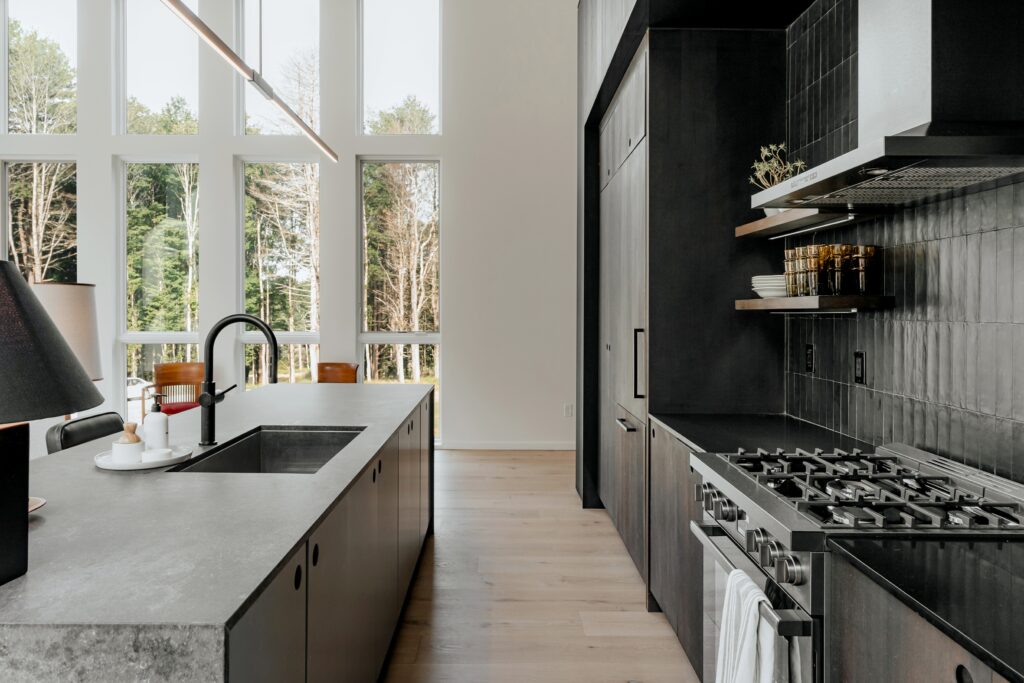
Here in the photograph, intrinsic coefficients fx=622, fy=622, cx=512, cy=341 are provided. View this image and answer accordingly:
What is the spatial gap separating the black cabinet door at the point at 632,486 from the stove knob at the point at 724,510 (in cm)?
101

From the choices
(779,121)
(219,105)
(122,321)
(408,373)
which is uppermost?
(219,105)

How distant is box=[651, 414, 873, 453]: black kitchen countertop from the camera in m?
2.00

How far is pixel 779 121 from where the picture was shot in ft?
8.57

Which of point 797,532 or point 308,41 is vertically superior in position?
point 308,41

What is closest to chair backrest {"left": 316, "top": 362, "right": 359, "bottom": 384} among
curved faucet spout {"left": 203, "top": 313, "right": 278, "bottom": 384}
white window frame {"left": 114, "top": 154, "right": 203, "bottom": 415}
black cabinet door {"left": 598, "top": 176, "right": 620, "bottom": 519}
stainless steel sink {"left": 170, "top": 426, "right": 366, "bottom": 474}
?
white window frame {"left": 114, "top": 154, "right": 203, "bottom": 415}

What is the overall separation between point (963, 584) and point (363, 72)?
6072 mm

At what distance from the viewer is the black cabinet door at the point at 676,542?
2.06m

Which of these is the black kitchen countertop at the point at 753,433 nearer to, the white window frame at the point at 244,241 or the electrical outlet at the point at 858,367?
the electrical outlet at the point at 858,367

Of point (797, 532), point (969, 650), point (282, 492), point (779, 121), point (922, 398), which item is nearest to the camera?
point (969, 650)

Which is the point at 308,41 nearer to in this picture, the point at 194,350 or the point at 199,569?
the point at 194,350

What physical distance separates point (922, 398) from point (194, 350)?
5.87 meters

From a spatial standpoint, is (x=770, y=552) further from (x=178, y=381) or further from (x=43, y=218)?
(x=43, y=218)

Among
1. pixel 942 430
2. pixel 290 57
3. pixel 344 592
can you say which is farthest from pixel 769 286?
pixel 290 57

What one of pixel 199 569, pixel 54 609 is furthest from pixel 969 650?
pixel 54 609
